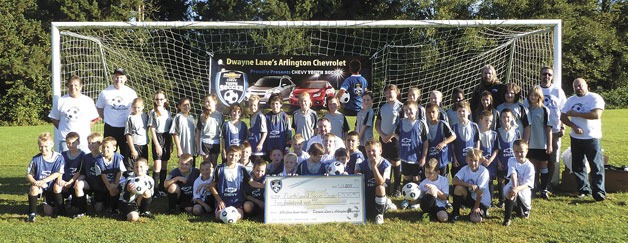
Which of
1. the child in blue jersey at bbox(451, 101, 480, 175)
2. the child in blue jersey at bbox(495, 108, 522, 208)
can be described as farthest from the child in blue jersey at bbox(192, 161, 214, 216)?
the child in blue jersey at bbox(495, 108, 522, 208)

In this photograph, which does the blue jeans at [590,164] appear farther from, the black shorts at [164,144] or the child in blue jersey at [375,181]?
the black shorts at [164,144]

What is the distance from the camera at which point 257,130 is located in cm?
637

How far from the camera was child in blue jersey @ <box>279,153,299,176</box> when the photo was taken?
552 centimetres

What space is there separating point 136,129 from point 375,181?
119 inches

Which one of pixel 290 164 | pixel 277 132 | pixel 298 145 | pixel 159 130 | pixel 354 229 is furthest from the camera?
pixel 277 132

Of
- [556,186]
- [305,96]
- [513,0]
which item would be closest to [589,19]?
[513,0]

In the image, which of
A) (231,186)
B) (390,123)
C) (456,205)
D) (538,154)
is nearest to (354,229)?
(456,205)

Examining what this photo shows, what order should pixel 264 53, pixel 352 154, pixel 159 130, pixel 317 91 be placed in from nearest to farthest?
pixel 352 154
pixel 159 130
pixel 317 91
pixel 264 53

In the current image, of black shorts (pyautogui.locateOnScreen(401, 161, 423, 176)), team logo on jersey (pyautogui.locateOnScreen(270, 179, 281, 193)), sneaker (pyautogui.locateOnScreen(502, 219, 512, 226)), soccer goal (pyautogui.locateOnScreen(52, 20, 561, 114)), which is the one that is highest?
soccer goal (pyautogui.locateOnScreen(52, 20, 561, 114))

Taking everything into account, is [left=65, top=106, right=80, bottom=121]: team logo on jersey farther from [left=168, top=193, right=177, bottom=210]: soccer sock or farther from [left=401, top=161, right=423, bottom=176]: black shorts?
[left=401, top=161, right=423, bottom=176]: black shorts

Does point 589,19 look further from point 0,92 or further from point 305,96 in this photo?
point 0,92

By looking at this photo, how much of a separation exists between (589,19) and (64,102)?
3117 cm

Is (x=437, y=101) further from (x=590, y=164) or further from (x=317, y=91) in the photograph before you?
(x=317, y=91)

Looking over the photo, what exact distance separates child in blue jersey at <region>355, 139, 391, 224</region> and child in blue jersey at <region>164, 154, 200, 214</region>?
197 cm
